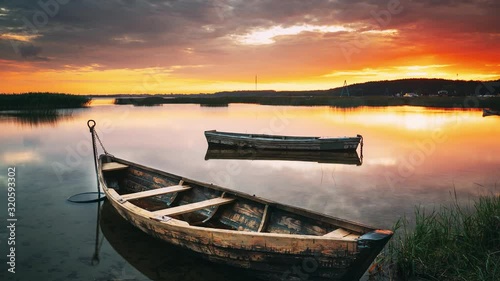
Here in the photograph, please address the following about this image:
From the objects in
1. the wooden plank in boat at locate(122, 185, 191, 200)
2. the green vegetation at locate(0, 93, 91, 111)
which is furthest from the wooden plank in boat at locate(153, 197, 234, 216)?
the green vegetation at locate(0, 93, 91, 111)

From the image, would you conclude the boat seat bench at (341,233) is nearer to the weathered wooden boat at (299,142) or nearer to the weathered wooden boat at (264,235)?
the weathered wooden boat at (264,235)

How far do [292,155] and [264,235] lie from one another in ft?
43.4

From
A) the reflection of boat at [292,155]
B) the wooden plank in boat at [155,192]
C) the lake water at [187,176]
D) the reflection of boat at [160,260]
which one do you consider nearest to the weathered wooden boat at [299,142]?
the reflection of boat at [292,155]

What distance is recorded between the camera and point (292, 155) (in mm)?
17734

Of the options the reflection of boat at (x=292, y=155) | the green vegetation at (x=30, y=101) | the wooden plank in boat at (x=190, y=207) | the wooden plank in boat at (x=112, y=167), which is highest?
the green vegetation at (x=30, y=101)

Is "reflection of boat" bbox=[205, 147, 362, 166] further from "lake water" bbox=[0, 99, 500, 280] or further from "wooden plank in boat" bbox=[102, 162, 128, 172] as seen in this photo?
"wooden plank in boat" bbox=[102, 162, 128, 172]

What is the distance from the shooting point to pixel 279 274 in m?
4.94

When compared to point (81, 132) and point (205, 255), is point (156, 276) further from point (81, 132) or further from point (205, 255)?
point (81, 132)

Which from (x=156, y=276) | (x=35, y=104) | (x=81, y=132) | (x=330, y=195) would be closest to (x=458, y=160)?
(x=330, y=195)

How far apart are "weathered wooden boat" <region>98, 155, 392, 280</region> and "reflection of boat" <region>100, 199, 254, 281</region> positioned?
435 mm

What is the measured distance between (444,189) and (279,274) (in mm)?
8187

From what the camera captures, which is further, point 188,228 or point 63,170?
point 63,170

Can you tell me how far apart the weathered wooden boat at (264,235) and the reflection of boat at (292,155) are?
951 cm

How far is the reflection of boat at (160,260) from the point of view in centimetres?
566
